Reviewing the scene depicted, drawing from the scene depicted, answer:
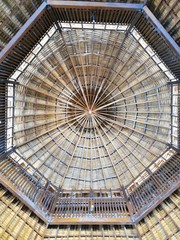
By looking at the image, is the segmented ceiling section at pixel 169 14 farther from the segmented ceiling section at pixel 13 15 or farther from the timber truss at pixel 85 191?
the segmented ceiling section at pixel 13 15

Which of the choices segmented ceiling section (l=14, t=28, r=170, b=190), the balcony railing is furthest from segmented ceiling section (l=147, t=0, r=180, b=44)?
the balcony railing

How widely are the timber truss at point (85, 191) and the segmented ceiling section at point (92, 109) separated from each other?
3.39 feet

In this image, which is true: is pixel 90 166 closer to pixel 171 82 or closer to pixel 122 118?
pixel 122 118

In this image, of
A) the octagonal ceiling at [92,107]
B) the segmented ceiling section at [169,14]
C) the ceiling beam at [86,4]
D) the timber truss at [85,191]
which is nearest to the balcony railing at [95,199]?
the timber truss at [85,191]

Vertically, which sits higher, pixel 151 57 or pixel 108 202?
pixel 151 57

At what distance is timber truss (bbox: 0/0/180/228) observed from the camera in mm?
11672

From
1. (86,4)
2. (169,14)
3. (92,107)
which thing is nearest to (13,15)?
(86,4)

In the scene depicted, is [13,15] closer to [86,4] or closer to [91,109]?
[86,4]

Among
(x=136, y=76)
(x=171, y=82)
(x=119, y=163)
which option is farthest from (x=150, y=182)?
(x=136, y=76)

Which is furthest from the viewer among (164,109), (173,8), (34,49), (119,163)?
(119,163)

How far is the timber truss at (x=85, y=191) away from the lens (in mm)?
11672

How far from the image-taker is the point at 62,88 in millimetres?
18984

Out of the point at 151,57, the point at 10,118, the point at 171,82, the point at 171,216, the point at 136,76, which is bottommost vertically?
the point at 171,216

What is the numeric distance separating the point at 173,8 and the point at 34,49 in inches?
349
